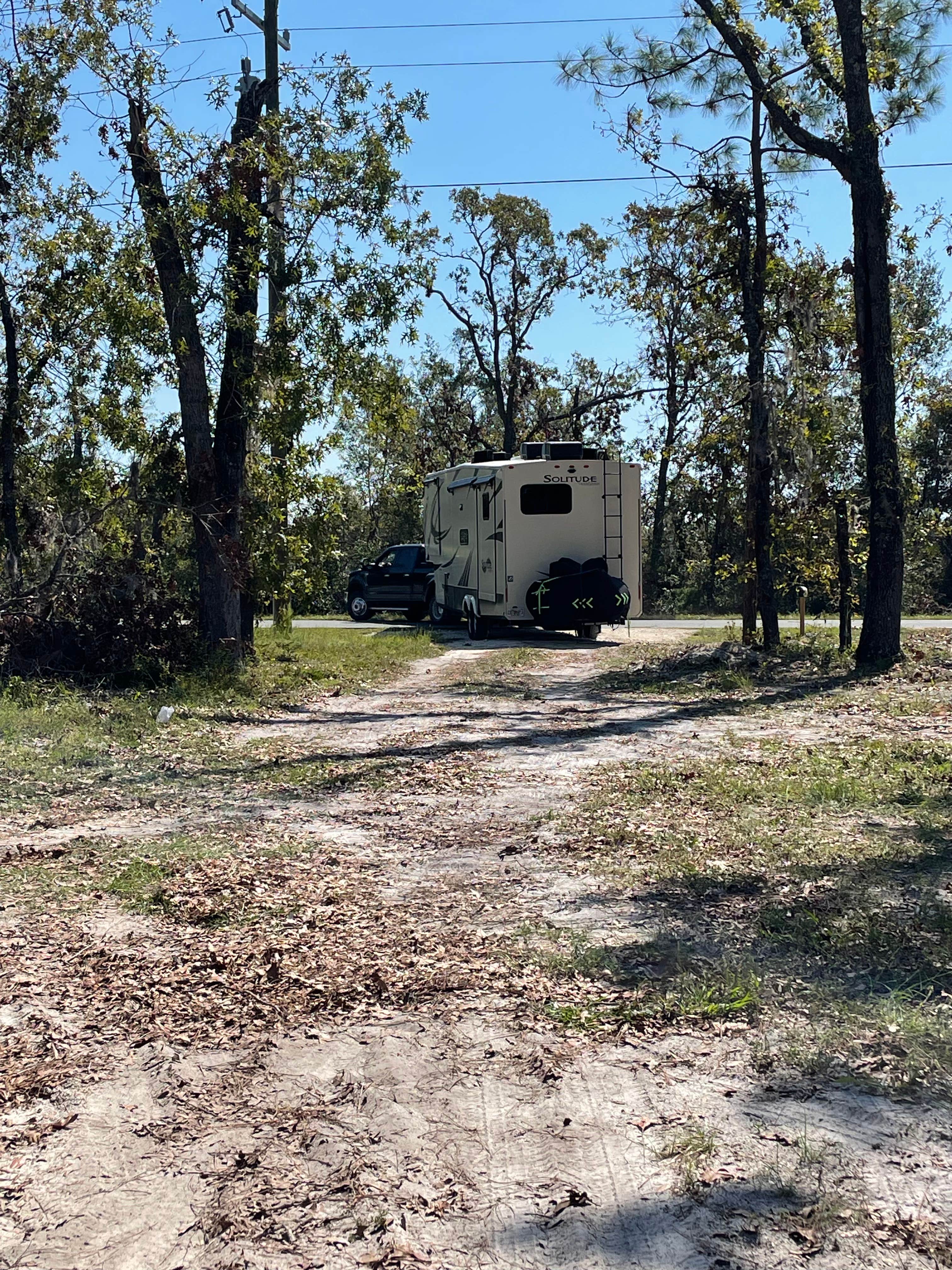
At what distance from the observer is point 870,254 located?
13547mm

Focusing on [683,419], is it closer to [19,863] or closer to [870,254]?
[870,254]

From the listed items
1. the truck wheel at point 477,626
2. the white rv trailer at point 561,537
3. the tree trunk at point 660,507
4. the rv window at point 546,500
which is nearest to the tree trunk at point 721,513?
the white rv trailer at point 561,537

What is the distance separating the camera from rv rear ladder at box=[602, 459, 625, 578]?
1822 cm

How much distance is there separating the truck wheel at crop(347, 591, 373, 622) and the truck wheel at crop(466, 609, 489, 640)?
764 cm

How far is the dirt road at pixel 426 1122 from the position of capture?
279 cm

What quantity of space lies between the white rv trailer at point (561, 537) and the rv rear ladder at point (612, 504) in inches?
0.4

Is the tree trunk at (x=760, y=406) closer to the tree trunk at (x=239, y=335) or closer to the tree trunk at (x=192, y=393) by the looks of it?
the tree trunk at (x=239, y=335)

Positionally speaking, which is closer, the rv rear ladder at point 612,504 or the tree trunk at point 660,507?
the rv rear ladder at point 612,504

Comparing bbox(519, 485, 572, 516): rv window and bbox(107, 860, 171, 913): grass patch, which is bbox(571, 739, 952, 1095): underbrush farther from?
bbox(519, 485, 572, 516): rv window

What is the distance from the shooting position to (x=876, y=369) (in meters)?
13.7

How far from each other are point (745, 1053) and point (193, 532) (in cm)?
1152

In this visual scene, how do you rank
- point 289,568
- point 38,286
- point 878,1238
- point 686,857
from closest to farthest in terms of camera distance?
point 878,1238 → point 686,857 → point 289,568 → point 38,286

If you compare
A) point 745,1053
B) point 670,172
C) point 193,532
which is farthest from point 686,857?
point 670,172

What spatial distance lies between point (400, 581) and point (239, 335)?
13333 mm
